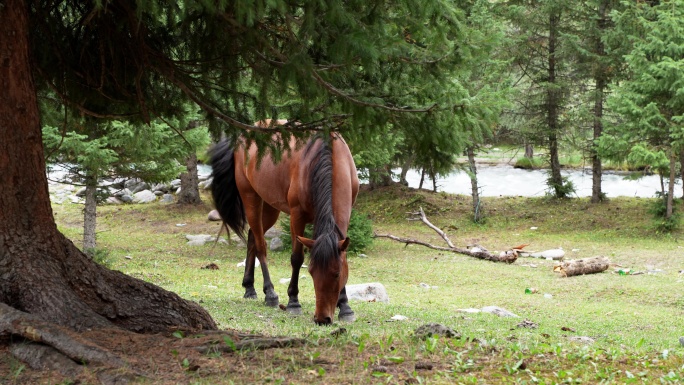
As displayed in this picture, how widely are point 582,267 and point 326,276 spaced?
7.41 m

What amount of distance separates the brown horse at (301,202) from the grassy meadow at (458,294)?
345mm

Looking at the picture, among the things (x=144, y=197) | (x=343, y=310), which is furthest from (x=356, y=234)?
(x=144, y=197)

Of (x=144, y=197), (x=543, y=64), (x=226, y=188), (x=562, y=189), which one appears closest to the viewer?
(x=226, y=188)

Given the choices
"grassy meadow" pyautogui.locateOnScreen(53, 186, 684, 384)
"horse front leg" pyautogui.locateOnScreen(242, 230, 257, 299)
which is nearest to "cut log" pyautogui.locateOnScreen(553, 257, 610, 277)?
"grassy meadow" pyautogui.locateOnScreen(53, 186, 684, 384)

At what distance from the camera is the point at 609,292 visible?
10.5 metres

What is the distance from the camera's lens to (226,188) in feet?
29.9

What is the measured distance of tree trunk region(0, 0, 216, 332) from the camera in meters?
4.10

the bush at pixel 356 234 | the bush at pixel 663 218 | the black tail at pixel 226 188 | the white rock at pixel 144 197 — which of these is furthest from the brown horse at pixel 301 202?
the white rock at pixel 144 197

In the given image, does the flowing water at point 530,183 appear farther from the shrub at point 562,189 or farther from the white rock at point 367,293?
the white rock at point 367,293

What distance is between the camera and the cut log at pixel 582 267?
12164 mm

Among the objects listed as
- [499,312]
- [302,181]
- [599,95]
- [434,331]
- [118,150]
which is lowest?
[499,312]

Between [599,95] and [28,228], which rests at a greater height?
[599,95]

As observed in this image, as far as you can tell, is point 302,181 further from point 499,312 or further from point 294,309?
point 499,312

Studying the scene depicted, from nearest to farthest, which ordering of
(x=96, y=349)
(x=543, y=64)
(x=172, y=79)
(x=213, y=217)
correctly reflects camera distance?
1. (x=96, y=349)
2. (x=172, y=79)
3. (x=213, y=217)
4. (x=543, y=64)
